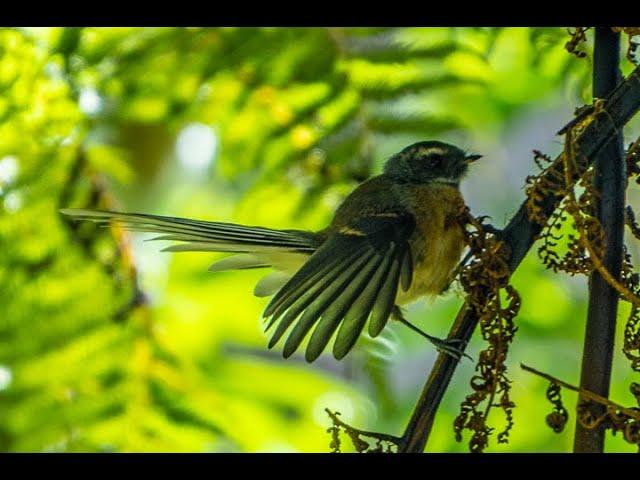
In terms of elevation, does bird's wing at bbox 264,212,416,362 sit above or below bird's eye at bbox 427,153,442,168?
below

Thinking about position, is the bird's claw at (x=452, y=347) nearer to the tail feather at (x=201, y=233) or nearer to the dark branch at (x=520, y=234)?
the dark branch at (x=520, y=234)

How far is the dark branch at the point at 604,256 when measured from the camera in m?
0.93

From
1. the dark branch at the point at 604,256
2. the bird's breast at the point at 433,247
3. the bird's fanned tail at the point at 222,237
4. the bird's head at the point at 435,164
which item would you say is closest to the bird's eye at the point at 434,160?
the bird's head at the point at 435,164

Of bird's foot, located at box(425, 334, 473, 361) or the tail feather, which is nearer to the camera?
bird's foot, located at box(425, 334, 473, 361)

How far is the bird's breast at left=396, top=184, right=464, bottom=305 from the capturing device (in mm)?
1679

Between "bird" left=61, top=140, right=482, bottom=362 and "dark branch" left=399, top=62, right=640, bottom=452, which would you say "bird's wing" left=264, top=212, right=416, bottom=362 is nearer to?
"bird" left=61, top=140, right=482, bottom=362

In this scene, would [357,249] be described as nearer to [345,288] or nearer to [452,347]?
[345,288]

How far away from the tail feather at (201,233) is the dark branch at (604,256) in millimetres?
566

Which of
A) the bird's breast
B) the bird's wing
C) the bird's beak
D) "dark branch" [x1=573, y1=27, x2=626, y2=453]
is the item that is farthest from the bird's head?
"dark branch" [x1=573, y1=27, x2=626, y2=453]

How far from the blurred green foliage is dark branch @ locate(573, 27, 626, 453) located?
4.05 ft

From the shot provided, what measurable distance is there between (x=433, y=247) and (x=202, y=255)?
1.23m

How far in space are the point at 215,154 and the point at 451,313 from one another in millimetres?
815
